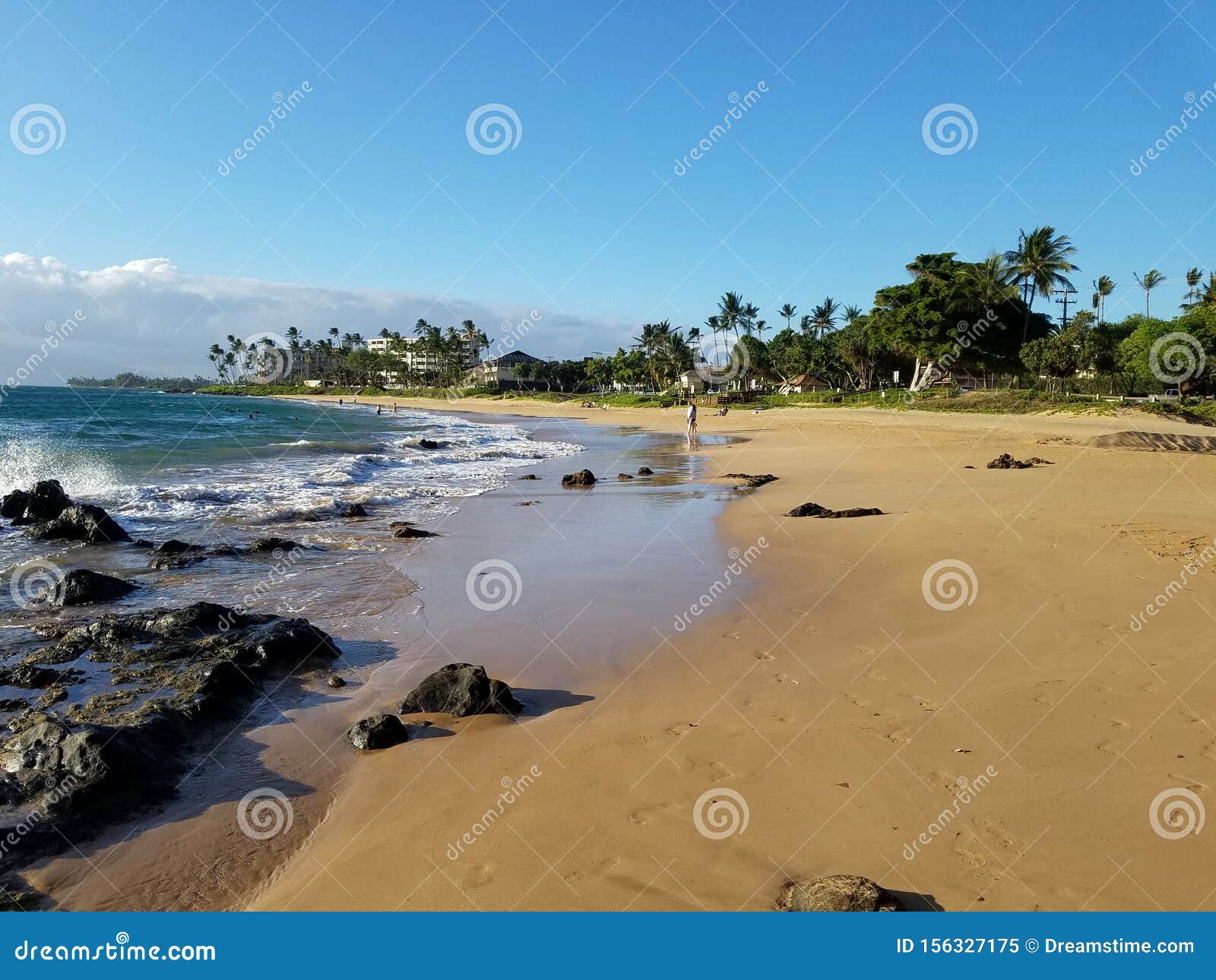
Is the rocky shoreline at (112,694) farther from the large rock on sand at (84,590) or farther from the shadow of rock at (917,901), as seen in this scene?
the shadow of rock at (917,901)

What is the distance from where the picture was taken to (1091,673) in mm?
6223

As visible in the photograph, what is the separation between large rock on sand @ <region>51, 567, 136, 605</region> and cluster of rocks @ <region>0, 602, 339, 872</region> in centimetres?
77

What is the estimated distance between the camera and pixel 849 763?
5.00 meters

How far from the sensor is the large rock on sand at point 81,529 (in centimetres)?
1366

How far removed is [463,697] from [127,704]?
295 cm

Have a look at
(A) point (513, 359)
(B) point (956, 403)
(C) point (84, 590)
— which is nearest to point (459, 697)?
(C) point (84, 590)

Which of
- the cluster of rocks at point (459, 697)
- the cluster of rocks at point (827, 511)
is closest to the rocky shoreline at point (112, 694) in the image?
the cluster of rocks at point (459, 697)

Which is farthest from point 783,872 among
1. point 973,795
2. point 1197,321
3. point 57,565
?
point 1197,321

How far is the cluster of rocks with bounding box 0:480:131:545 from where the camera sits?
13695 millimetres

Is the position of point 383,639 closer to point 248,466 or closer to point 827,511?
point 827,511

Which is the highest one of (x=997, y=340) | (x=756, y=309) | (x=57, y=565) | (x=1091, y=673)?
(x=756, y=309)

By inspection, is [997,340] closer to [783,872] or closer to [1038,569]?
[1038,569]

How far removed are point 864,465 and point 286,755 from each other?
20198mm

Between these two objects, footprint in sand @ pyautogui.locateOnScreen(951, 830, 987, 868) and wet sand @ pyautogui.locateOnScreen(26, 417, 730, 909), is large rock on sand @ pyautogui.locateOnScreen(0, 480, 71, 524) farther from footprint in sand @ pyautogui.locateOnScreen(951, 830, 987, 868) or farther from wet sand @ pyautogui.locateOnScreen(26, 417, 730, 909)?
footprint in sand @ pyautogui.locateOnScreen(951, 830, 987, 868)
